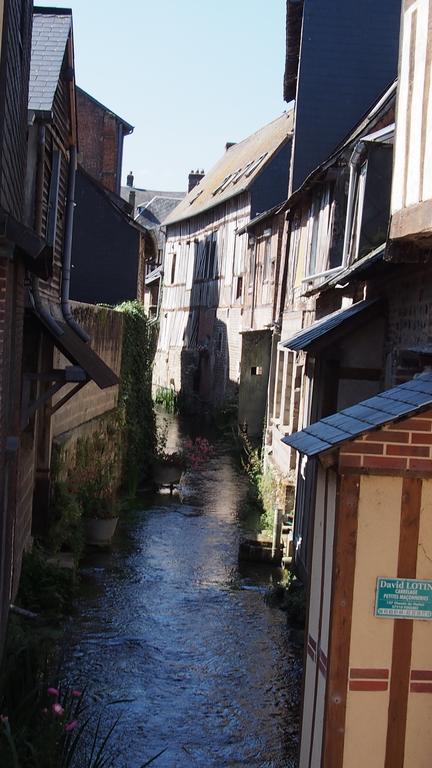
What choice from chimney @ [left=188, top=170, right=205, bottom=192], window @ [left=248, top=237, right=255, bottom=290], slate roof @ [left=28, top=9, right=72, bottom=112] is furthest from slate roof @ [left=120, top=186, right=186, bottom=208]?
slate roof @ [left=28, top=9, right=72, bottom=112]

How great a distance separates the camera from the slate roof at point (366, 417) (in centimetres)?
491

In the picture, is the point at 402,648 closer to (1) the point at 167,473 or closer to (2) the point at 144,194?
(1) the point at 167,473

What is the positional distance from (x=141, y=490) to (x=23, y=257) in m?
12.1

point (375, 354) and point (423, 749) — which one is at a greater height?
point (375, 354)

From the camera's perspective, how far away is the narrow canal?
7434 millimetres

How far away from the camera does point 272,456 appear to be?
A: 59.2ft

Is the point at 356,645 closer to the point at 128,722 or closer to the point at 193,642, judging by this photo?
the point at 128,722

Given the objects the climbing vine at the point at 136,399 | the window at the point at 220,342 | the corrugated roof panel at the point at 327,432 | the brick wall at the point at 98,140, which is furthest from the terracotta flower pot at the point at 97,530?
the brick wall at the point at 98,140

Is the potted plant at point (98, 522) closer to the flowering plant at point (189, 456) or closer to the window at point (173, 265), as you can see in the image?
the flowering plant at point (189, 456)

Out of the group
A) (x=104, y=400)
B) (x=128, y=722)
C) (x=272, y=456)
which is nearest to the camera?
(x=128, y=722)

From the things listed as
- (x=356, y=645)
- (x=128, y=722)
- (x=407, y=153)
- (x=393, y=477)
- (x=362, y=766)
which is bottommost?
(x=128, y=722)

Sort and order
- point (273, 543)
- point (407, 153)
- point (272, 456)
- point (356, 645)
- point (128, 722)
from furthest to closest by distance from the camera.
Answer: point (272, 456), point (273, 543), point (128, 722), point (407, 153), point (356, 645)

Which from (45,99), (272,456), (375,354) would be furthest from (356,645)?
(272,456)

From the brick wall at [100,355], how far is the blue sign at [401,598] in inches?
317
